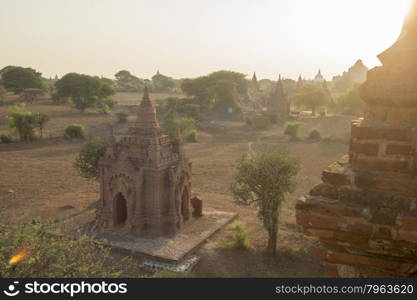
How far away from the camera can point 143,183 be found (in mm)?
15812

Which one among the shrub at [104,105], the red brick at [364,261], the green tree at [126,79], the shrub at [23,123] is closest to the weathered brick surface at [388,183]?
the red brick at [364,261]

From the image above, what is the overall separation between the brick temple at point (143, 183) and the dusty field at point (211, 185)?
254 cm

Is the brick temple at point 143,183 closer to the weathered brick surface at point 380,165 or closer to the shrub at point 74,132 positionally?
the weathered brick surface at point 380,165

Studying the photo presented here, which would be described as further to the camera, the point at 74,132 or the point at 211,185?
the point at 74,132

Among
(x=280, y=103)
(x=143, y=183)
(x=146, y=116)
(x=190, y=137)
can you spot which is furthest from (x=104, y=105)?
(x=143, y=183)

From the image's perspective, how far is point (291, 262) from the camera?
46.6 feet

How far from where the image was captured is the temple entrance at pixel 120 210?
54.4 feet

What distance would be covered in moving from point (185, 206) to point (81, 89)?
162 feet

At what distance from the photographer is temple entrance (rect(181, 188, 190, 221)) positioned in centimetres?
1769

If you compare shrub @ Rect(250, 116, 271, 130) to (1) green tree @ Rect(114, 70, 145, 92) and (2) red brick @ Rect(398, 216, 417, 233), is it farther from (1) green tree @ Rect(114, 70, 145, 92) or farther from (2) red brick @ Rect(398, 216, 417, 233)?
(1) green tree @ Rect(114, 70, 145, 92)

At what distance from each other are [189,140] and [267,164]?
30.1 metres

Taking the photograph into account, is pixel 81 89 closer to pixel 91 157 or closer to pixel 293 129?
pixel 293 129

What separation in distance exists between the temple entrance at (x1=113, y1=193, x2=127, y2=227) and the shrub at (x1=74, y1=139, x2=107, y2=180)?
173 inches

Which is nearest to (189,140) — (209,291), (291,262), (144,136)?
(144,136)
